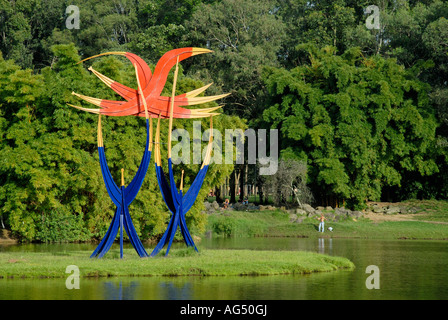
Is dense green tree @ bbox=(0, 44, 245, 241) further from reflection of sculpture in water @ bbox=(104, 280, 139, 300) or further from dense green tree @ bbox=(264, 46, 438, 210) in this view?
dense green tree @ bbox=(264, 46, 438, 210)

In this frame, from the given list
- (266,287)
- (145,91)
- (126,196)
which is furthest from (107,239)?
(266,287)

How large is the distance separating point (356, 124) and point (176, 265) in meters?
24.4

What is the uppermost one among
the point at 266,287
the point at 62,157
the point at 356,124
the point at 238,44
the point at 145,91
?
the point at 238,44

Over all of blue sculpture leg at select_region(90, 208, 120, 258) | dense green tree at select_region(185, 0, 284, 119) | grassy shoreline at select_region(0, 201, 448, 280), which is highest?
dense green tree at select_region(185, 0, 284, 119)

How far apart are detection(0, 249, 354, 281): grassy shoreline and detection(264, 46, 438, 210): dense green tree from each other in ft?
65.2

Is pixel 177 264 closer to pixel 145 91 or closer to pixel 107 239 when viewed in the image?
pixel 107 239

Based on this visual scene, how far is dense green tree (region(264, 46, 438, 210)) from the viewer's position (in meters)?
38.1

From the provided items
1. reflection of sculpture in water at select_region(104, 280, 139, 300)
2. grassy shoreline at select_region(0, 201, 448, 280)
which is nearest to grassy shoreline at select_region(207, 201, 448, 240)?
grassy shoreline at select_region(0, 201, 448, 280)

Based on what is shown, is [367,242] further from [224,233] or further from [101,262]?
[101,262]

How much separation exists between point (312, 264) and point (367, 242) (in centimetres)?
1129

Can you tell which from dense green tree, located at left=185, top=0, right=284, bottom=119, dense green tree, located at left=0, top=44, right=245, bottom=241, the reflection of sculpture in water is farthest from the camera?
dense green tree, located at left=185, top=0, right=284, bottom=119

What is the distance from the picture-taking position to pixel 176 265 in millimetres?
15977

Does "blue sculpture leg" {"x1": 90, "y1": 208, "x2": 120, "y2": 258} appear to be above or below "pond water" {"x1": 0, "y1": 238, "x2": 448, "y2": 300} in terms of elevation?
above

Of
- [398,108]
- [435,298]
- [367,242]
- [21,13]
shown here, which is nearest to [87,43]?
[21,13]
